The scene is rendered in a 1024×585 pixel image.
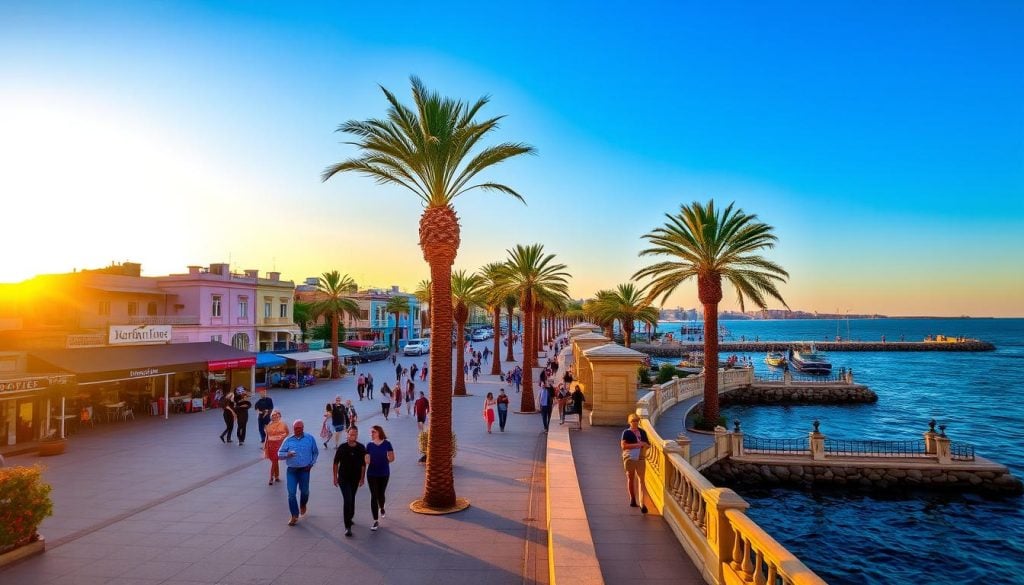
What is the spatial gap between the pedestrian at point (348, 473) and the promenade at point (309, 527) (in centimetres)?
44

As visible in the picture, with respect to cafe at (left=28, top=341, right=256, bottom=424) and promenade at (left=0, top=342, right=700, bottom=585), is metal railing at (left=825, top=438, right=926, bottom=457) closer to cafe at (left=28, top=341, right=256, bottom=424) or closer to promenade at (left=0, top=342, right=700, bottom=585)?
promenade at (left=0, top=342, right=700, bottom=585)

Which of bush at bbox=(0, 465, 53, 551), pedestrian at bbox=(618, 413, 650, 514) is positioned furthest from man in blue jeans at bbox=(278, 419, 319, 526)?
pedestrian at bbox=(618, 413, 650, 514)

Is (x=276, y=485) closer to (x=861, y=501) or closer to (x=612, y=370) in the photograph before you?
(x=612, y=370)

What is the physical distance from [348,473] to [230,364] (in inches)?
890

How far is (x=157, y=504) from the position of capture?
10.8m

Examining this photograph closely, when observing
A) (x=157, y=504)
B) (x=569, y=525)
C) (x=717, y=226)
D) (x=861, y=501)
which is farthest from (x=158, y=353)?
(x=861, y=501)

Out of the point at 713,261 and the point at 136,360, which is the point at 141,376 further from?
the point at 713,261

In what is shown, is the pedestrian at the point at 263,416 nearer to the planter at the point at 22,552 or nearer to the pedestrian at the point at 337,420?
the pedestrian at the point at 337,420

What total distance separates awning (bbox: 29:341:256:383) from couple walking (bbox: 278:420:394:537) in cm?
1525

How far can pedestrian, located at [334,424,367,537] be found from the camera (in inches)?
341

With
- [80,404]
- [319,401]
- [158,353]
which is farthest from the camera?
[319,401]

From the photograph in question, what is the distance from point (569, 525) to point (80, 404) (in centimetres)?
2250

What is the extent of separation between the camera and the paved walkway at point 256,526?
295 inches

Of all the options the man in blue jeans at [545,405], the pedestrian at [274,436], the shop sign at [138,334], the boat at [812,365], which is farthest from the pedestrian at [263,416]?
the boat at [812,365]
